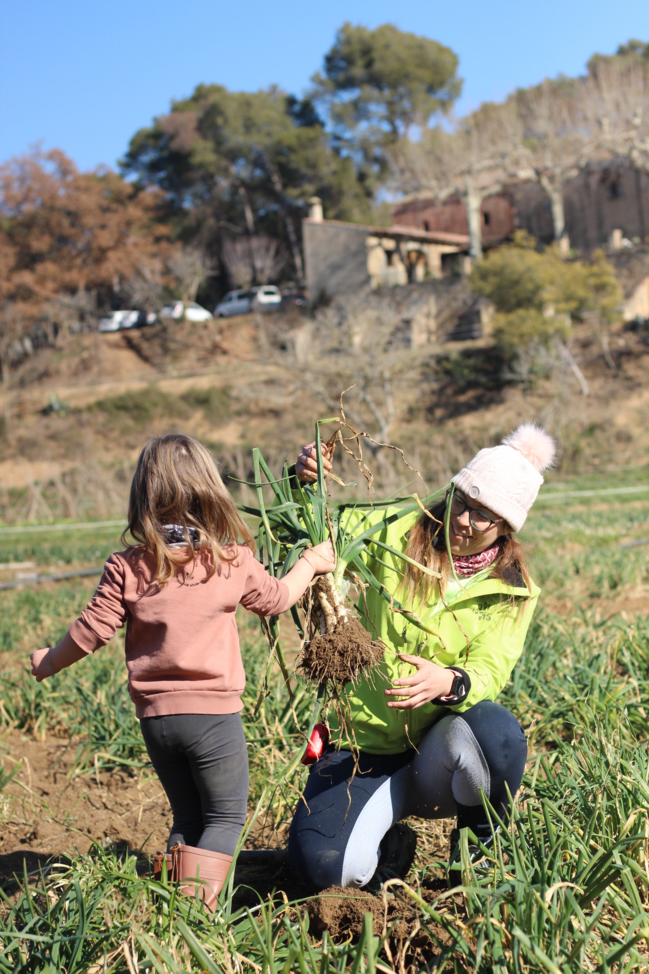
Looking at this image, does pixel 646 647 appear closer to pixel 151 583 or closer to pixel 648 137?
pixel 151 583

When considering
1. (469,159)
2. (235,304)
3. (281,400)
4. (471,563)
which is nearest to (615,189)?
(469,159)

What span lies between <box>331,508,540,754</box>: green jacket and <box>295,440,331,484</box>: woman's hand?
1.26 ft

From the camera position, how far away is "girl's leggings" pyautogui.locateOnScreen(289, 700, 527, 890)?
2.30 meters

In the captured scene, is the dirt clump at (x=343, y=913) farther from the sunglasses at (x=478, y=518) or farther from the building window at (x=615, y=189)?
the building window at (x=615, y=189)

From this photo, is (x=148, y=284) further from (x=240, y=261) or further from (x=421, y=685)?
(x=421, y=685)

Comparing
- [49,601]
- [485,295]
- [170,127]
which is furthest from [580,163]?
[49,601]

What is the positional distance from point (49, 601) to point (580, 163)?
3506 centimetres

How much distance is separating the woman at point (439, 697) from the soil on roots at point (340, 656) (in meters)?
0.11

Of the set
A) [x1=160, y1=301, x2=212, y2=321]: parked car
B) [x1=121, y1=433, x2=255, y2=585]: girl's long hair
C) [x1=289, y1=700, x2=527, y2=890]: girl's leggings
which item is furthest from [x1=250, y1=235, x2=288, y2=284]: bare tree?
[x1=289, y1=700, x2=527, y2=890]: girl's leggings

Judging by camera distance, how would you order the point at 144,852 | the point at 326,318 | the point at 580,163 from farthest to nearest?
the point at 580,163 → the point at 326,318 → the point at 144,852

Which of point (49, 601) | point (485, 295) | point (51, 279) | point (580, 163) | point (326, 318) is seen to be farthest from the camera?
point (51, 279)

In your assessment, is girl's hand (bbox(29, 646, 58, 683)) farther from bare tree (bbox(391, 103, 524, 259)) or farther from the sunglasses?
bare tree (bbox(391, 103, 524, 259))

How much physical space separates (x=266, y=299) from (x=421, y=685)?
134 ft

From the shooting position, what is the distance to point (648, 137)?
109 feet
